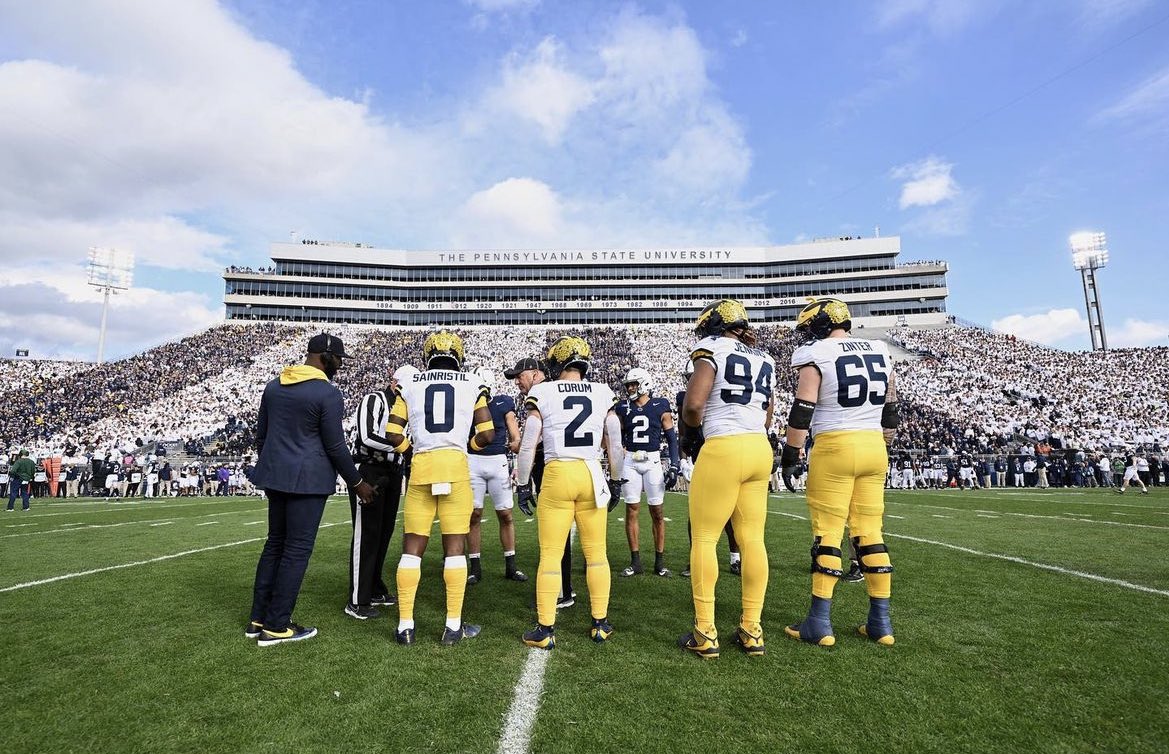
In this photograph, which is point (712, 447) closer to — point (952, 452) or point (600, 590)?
point (600, 590)

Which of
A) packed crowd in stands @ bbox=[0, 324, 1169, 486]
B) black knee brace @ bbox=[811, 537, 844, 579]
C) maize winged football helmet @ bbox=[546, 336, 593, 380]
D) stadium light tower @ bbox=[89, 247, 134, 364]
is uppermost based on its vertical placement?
stadium light tower @ bbox=[89, 247, 134, 364]

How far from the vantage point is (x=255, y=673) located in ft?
11.2

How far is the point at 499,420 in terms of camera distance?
6.39m

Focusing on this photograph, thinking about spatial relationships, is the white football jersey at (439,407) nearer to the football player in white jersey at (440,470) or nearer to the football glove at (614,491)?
the football player in white jersey at (440,470)

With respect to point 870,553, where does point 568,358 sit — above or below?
above

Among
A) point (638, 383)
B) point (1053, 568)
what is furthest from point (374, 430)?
point (1053, 568)

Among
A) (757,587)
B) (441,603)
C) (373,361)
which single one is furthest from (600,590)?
(373,361)

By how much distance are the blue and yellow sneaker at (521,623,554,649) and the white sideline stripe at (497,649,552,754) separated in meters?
0.11

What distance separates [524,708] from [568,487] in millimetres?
1470

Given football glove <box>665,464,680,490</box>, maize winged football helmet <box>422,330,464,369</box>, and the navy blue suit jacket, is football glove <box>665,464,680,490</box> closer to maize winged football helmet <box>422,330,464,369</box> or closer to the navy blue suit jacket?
maize winged football helmet <box>422,330,464,369</box>

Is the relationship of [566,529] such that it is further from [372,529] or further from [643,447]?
[643,447]

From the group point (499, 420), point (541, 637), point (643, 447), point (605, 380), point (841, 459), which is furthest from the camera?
point (605, 380)

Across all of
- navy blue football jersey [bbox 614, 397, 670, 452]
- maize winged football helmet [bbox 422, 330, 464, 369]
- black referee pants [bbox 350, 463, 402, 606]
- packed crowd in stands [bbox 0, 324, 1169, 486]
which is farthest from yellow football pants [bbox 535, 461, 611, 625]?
packed crowd in stands [bbox 0, 324, 1169, 486]

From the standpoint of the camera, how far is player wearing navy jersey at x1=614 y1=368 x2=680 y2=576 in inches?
252
